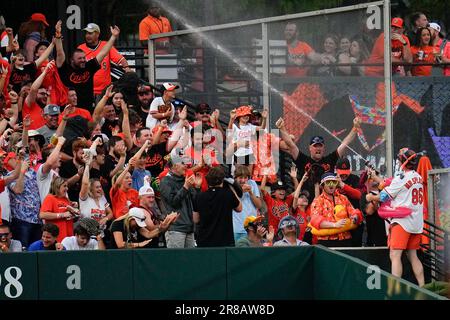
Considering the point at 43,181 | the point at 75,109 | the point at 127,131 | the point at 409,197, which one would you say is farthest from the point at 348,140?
the point at 43,181

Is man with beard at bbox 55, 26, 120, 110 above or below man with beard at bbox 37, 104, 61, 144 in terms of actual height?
above

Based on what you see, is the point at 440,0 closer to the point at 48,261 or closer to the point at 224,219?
the point at 224,219

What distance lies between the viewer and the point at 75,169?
65.9 ft

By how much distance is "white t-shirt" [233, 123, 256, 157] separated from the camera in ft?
69.3

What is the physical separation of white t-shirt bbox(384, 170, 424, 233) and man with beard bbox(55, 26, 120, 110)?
15.1 ft

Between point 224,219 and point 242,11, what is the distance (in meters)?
7.59

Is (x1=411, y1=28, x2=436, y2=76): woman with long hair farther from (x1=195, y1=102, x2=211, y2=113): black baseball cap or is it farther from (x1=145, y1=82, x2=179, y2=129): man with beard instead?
(x1=145, y1=82, x2=179, y2=129): man with beard

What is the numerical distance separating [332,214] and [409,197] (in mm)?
961

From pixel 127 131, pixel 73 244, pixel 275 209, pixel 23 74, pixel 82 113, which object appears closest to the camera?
pixel 73 244

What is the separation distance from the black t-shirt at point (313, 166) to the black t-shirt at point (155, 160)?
5.61ft

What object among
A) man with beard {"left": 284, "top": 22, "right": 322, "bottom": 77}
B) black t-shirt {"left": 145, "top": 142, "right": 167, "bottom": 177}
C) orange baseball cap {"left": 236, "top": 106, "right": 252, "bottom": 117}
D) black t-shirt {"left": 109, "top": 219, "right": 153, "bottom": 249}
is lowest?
black t-shirt {"left": 109, "top": 219, "right": 153, "bottom": 249}

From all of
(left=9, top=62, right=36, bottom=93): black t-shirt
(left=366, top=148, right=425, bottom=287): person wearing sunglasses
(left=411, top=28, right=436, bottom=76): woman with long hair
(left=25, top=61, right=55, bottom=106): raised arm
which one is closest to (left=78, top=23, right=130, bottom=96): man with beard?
(left=9, top=62, right=36, bottom=93): black t-shirt

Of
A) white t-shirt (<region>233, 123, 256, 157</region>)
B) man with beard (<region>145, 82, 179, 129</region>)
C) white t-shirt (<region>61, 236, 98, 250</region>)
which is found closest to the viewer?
white t-shirt (<region>61, 236, 98, 250</region>)

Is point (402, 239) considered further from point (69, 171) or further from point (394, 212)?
point (69, 171)
